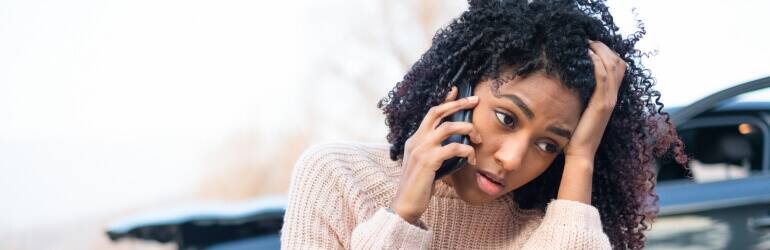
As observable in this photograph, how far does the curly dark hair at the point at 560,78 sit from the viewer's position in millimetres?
1815

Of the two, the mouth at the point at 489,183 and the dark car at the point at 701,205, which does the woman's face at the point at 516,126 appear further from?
the dark car at the point at 701,205

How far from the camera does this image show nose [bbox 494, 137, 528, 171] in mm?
1765

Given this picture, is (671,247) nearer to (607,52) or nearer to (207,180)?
(607,52)

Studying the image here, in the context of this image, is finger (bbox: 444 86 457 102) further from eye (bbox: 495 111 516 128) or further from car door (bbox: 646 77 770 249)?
car door (bbox: 646 77 770 249)

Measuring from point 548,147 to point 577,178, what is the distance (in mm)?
91

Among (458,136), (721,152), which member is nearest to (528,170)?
(458,136)

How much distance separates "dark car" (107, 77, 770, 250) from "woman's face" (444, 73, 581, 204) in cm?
209

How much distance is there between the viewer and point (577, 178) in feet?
6.22

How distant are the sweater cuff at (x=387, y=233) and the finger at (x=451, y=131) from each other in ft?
0.51

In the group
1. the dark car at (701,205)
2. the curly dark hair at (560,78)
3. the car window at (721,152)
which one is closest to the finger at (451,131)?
the curly dark hair at (560,78)

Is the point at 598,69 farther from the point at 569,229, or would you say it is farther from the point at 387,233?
the point at 387,233

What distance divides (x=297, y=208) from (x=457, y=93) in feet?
1.21

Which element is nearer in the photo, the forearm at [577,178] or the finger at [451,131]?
the finger at [451,131]

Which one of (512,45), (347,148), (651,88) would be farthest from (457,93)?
(651,88)
